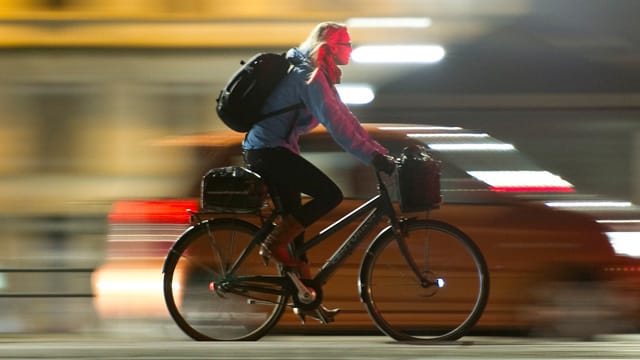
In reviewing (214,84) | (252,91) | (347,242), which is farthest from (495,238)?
(214,84)

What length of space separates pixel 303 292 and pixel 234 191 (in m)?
0.54

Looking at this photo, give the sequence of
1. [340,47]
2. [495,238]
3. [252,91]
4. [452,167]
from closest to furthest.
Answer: [252,91] < [340,47] < [495,238] < [452,167]

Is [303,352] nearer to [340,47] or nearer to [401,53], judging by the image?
[340,47]

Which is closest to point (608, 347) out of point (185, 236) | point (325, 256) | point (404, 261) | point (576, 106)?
point (404, 261)

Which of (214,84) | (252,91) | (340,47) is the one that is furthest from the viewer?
(214,84)

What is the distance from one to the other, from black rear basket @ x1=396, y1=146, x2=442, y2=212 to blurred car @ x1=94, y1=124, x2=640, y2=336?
72.7 inches

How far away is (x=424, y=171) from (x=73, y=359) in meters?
1.68

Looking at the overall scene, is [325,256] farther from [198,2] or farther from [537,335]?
[198,2]

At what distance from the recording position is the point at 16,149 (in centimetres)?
1159

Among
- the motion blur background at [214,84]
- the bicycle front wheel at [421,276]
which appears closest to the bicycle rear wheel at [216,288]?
the bicycle front wheel at [421,276]

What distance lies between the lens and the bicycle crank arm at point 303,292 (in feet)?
16.9

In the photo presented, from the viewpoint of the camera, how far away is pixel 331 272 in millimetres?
5273

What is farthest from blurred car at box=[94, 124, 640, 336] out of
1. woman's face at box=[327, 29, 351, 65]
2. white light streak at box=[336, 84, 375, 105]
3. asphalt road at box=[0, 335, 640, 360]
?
white light streak at box=[336, 84, 375, 105]

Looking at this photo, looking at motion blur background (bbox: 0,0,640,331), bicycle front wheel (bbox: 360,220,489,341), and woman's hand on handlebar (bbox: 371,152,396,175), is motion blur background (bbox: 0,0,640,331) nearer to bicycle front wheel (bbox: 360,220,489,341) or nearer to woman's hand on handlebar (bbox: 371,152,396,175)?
bicycle front wheel (bbox: 360,220,489,341)
